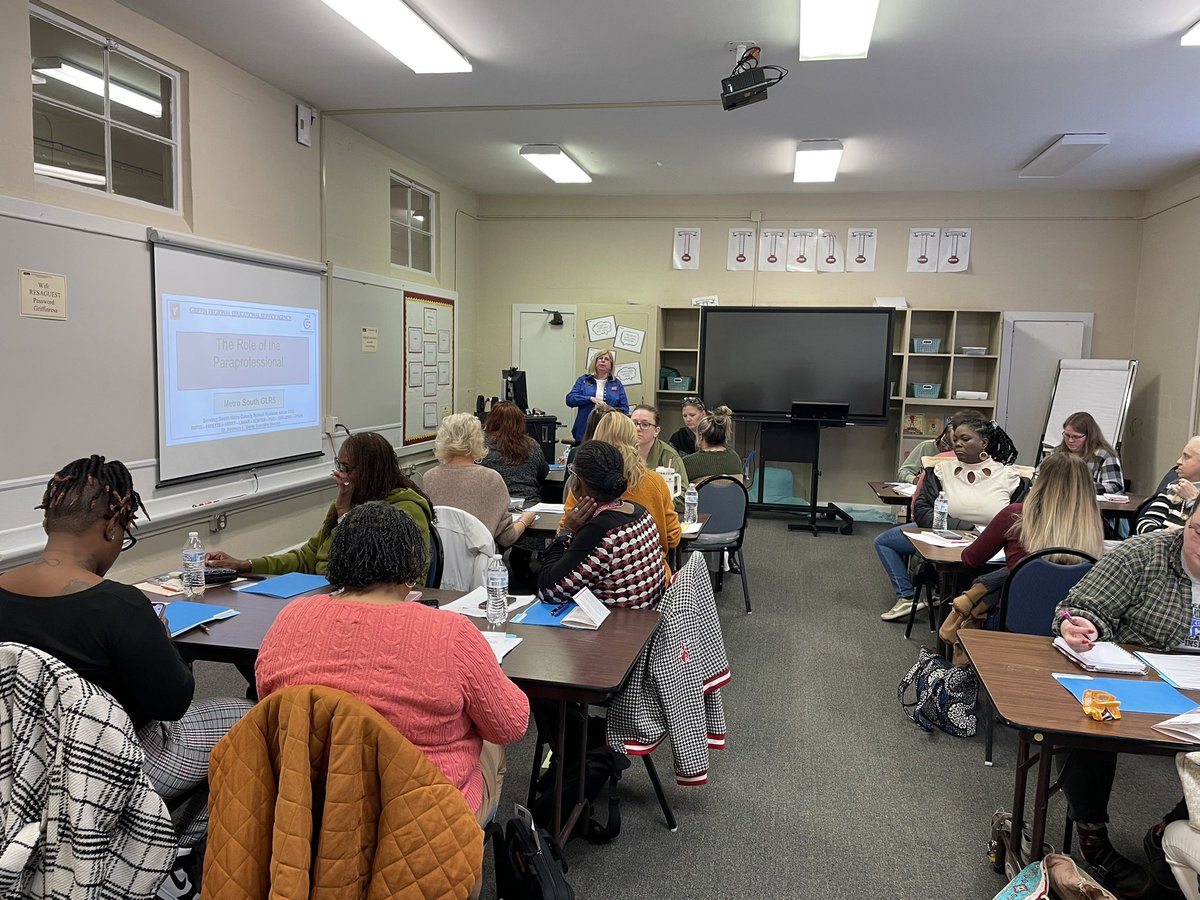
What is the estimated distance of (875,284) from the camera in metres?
7.84

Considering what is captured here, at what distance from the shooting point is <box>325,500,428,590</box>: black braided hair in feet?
5.42

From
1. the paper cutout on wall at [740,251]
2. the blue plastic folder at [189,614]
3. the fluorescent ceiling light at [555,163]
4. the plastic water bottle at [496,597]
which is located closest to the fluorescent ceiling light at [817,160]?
the paper cutout on wall at [740,251]

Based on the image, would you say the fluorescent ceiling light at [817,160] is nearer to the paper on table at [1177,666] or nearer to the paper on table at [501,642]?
the paper on table at [1177,666]

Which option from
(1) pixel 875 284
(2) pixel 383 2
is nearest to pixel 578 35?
(2) pixel 383 2

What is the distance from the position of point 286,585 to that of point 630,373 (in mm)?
5630

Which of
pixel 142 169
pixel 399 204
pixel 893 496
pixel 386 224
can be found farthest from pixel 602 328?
pixel 142 169

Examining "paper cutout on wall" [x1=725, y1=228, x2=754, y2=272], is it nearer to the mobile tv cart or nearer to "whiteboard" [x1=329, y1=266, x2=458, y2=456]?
the mobile tv cart

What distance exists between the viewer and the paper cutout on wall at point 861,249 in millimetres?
7789

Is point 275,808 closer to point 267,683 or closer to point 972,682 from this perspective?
point 267,683

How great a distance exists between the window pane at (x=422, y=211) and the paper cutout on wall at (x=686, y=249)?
8.10ft

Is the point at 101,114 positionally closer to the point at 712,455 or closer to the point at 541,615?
the point at 541,615

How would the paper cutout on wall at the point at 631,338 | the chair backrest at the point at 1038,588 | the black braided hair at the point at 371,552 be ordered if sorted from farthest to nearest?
the paper cutout on wall at the point at 631,338 < the chair backrest at the point at 1038,588 < the black braided hair at the point at 371,552

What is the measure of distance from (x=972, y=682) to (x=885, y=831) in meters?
0.99

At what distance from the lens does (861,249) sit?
781cm
